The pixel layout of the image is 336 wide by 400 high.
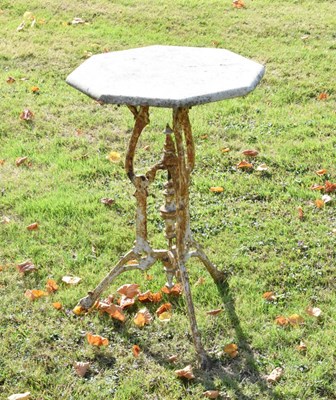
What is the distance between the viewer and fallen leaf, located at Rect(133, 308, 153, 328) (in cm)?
409

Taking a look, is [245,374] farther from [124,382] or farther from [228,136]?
[228,136]

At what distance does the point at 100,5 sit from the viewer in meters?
9.14

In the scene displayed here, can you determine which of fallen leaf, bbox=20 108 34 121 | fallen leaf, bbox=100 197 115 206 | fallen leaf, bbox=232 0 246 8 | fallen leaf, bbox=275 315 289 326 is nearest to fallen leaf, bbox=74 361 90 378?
fallen leaf, bbox=275 315 289 326

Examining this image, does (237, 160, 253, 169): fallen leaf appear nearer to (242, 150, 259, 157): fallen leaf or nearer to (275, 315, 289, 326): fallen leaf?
(242, 150, 259, 157): fallen leaf

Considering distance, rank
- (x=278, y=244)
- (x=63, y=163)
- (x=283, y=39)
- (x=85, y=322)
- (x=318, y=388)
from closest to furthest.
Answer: (x=318, y=388) → (x=85, y=322) → (x=278, y=244) → (x=63, y=163) → (x=283, y=39)

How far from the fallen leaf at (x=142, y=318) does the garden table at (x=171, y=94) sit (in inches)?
9.1

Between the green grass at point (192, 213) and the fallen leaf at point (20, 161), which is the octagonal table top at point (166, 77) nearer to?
the green grass at point (192, 213)

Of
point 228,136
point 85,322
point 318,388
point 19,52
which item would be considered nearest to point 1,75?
point 19,52

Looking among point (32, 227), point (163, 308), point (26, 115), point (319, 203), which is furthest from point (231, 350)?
point (26, 115)

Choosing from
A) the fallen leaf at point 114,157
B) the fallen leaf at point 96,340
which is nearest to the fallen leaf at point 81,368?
the fallen leaf at point 96,340

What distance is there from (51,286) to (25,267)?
0.28 m

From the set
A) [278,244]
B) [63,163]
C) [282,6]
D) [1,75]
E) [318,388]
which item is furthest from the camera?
[282,6]

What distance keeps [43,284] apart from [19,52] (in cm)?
422

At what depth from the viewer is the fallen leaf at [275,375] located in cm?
371
